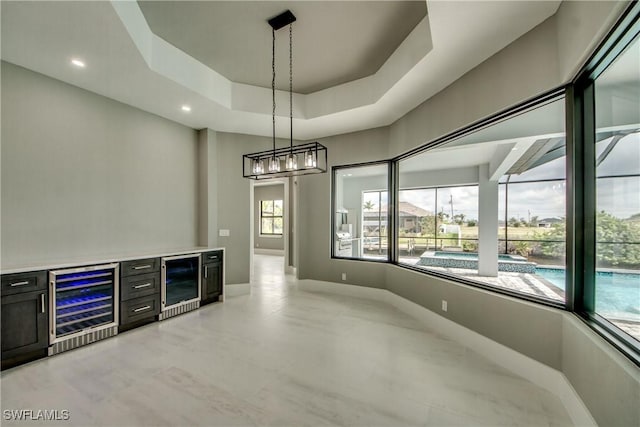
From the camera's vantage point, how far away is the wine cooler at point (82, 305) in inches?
106

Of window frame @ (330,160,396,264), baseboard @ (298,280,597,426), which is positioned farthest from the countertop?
baseboard @ (298,280,597,426)

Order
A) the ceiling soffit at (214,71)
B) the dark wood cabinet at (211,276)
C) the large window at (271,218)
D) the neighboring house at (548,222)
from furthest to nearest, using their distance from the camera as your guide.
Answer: the large window at (271,218) < the dark wood cabinet at (211,276) < the neighboring house at (548,222) < the ceiling soffit at (214,71)

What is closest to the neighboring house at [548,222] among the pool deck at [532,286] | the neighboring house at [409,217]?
the pool deck at [532,286]

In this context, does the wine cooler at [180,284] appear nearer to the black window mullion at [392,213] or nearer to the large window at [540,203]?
the large window at [540,203]

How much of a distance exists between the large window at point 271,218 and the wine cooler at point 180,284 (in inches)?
252

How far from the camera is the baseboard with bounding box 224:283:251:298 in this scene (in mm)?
4883

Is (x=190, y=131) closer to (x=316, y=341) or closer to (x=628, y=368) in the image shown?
(x=316, y=341)

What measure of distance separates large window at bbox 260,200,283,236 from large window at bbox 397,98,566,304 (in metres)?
6.56

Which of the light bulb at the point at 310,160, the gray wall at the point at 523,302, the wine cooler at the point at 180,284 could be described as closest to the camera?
the gray wall at the point at 523,302

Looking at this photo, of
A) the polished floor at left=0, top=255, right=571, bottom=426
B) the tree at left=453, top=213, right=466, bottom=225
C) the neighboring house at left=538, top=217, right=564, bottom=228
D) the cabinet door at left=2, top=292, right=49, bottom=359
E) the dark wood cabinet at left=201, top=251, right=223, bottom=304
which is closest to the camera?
the polished floor at left=0, top=255, right=571, bottom=426

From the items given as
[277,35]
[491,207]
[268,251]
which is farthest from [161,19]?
[268,251]

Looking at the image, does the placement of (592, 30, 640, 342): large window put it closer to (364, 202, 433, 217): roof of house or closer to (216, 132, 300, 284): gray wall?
A: (364, 202, 433, 217): roof of house

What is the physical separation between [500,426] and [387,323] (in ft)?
6.03

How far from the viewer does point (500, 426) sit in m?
1.76
